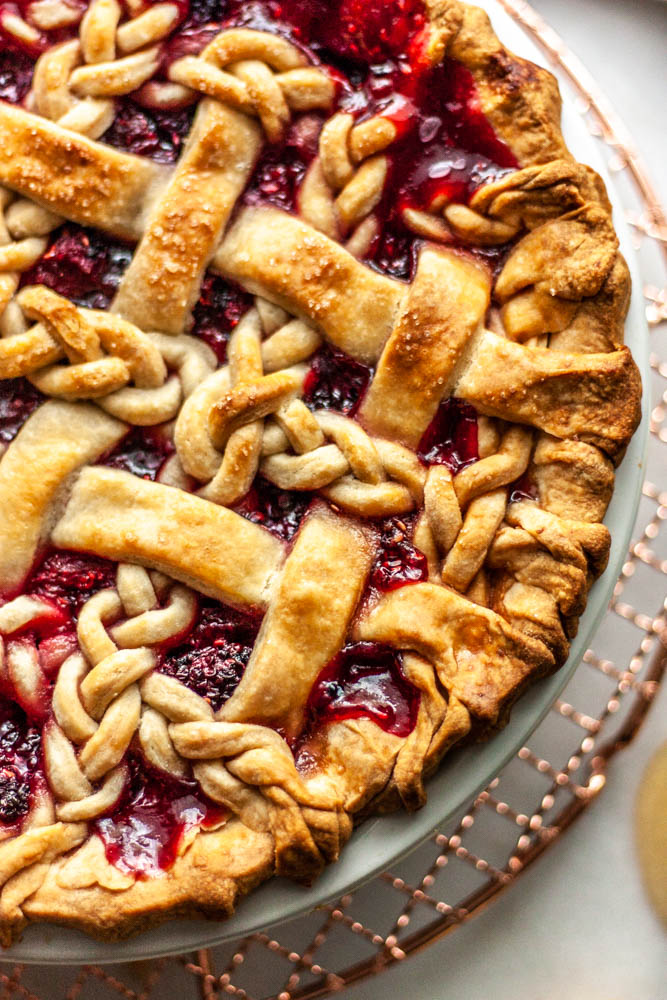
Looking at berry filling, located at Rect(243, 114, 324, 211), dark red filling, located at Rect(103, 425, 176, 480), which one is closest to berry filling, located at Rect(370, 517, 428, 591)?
dark red filling, located at Rect(103, 425, 176, 480)

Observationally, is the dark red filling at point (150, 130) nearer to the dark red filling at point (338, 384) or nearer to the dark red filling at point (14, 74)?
the dark red filling at point (14, 74)

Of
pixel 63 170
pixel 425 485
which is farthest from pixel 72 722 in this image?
pixel 63 170

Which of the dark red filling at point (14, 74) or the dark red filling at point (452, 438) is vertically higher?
the dark red filling at point (452, 438)

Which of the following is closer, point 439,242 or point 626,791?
point 439,242

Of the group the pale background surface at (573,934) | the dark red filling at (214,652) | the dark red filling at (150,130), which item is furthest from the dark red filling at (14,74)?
the pale background surface at (573,934)

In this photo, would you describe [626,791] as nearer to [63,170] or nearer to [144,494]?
[144,494]

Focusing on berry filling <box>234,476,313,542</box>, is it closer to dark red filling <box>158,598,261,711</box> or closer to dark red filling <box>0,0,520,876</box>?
dark red filling <box>0,0,520,876</box>
